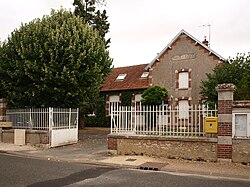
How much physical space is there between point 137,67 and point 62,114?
17459mm

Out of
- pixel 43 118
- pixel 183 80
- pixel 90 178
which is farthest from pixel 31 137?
pixel 183 80

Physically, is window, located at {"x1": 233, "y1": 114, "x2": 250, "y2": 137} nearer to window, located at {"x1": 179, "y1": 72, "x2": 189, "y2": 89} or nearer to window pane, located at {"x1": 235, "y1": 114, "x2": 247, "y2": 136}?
window pane, located at {"x1": 235, "y1": 114, "x2": 247, "y2": 136}

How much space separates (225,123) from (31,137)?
31.9 ft

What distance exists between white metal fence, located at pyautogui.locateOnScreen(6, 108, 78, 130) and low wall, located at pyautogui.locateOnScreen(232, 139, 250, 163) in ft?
28.5

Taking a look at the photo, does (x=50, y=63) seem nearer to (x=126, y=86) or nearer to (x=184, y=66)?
(x=184, y=66)

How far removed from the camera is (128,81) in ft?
96.0

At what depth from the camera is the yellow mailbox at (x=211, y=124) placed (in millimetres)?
10164

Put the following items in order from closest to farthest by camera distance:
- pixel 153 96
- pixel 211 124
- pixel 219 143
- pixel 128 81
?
pixel 219 143 → pixel 211 124 → pixel 153 96 → pixel 128 81

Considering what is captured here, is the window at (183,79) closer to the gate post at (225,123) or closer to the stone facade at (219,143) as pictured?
the stone facade at (219,143)

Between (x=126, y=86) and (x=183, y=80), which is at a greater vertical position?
(x=183, y=80)

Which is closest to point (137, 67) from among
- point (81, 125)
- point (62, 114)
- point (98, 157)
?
point (81, 125)

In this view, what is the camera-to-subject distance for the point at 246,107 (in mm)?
9750

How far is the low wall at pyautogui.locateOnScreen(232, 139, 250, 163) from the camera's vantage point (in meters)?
9.61

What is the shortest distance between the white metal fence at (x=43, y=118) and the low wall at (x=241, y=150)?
8.67 meters
